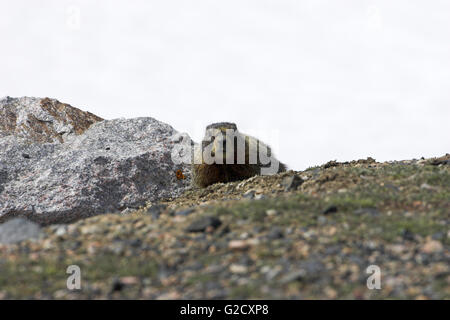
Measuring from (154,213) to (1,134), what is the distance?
41.6 ft

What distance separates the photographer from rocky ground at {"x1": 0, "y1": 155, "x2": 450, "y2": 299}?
18.5 ft

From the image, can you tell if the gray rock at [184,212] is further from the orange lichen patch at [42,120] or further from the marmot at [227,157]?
the orange lichen patch at [42,120]

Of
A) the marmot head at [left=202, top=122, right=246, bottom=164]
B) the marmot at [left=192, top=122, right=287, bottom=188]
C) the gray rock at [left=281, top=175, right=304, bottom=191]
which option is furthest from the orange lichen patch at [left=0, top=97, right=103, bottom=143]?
the gray rock at [left=281, top=175, right=304, bottom=191]

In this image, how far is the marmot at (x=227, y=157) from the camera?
44.2 ft

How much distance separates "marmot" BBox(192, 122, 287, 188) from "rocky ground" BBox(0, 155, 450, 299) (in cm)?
515

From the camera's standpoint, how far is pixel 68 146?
1741cm

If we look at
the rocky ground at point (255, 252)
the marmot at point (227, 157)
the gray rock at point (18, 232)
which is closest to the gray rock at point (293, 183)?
the rocky ground at point (255, 252)

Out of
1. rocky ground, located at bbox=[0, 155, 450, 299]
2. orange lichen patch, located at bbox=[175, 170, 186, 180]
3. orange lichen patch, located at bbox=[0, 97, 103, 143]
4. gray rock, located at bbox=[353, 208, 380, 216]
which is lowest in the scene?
rocky ground, located at bbox=[0, 155, 450, 299]

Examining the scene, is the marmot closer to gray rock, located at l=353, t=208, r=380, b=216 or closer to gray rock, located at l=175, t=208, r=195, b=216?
gray rock, located at l=175, t=208, r=195, b=216

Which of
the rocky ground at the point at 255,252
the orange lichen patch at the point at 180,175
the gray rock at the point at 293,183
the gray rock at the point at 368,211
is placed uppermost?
the orange lichen patch at the point at 180,175

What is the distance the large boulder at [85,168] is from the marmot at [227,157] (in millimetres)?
1388

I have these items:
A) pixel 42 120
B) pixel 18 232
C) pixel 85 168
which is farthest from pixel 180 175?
pixel 18 232
